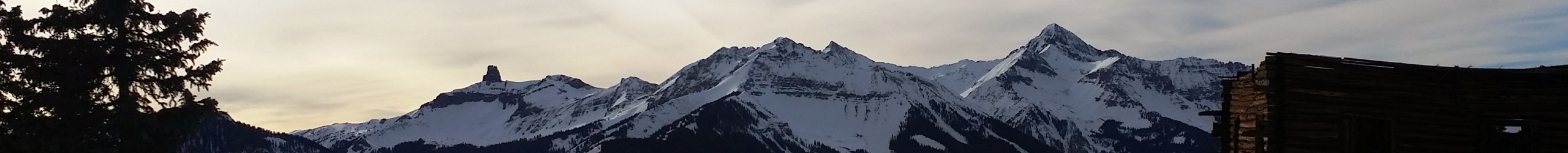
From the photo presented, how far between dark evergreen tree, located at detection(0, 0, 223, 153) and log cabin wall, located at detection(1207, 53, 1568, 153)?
68.7 feet

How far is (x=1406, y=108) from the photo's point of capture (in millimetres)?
28609

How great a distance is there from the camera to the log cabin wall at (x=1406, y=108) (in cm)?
2828

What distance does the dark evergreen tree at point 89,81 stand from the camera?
32812 millimetres

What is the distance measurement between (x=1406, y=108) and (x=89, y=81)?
80.9 feet

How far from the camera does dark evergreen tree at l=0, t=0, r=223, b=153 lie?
108 ft

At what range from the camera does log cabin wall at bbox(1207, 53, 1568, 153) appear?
28.3 metres

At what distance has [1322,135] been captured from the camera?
28234 mm

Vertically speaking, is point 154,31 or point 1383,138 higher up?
point 154,31

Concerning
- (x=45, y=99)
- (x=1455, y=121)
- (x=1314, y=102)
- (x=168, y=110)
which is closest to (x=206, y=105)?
(x=168, y=110)

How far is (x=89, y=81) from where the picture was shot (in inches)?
1308

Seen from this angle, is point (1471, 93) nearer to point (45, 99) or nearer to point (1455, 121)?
point (1455, 121)

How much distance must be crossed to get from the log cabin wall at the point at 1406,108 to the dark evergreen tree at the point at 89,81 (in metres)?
20.9

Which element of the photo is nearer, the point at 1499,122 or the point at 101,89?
the point at 1499,122

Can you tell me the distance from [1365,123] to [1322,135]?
79cm
